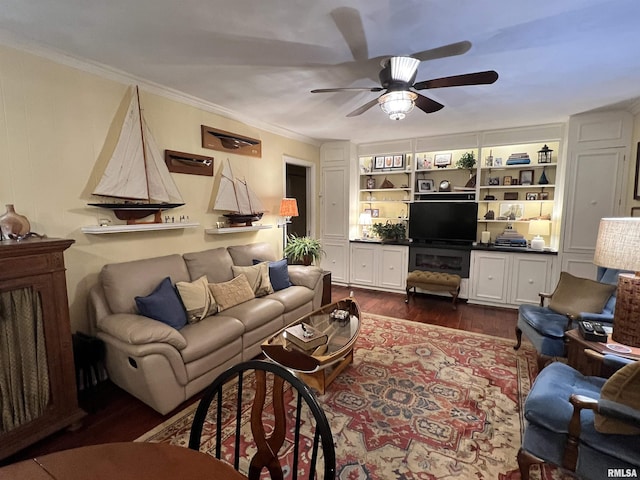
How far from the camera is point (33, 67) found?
7.22ft

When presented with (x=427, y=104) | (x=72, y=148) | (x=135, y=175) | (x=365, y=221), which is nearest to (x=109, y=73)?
(x=72, y=148)

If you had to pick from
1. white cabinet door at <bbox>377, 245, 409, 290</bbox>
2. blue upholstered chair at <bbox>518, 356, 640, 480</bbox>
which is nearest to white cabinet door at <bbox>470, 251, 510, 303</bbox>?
white cabinet door at <bbox>377, 245, 409, 290</bbox>

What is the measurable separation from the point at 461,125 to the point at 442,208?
125cm

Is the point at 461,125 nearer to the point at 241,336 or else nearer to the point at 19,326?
the point at 241,336

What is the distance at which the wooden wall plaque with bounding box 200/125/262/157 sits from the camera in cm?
351

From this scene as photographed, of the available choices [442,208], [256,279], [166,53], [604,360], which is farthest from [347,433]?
[442,208]

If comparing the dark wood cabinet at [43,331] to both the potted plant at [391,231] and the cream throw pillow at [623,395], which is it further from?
the potted plant at [391,231]

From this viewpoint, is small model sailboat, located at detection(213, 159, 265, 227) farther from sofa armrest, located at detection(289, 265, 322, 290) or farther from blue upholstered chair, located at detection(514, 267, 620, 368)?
blue upholstered chair, located at detection(514, 267, 620, 368)

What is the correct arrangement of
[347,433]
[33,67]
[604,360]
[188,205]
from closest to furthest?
1. [604,360]
2. [347,433]
3. [33,67]
4. [188,205]

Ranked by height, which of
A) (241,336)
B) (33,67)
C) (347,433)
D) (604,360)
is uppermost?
(33,67)

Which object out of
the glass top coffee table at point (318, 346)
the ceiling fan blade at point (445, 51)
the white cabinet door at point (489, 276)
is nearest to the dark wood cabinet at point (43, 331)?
the glass top coffee table at point (318, 346)

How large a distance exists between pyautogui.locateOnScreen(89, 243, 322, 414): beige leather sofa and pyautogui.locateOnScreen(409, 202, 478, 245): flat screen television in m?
2.70

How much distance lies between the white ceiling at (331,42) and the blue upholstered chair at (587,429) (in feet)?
6.63

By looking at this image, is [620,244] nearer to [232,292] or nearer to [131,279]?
[232,292]
